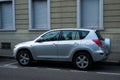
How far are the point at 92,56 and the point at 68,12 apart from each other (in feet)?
21.2

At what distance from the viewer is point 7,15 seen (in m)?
20.1

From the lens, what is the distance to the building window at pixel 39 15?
18.6 meters

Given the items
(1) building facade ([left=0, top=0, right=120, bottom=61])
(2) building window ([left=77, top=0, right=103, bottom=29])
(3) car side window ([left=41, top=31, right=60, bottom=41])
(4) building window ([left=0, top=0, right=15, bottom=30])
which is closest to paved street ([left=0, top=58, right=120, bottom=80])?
(3) car side window ([left=41, top=31, right=60, bottom=41])

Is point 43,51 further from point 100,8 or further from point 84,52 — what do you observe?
point 100,8

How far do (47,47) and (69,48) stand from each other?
3.24ft

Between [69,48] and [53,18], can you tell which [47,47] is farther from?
Result: [53,18]

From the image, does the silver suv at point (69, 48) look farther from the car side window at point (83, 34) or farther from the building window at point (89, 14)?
the building window at point (89, 14)

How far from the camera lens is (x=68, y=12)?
57.5 ft

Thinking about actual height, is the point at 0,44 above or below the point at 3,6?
below

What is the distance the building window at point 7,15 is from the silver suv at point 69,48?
23.2 ft

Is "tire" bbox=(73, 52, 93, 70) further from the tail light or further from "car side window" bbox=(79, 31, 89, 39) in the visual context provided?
"car side window" bbox=(79, 31, 89, 39)

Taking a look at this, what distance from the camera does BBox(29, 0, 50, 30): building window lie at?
1856cm

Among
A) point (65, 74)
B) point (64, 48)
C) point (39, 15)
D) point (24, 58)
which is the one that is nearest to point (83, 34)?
point (64, 48)

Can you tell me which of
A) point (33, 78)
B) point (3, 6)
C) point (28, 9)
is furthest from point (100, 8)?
point (33, 78)
